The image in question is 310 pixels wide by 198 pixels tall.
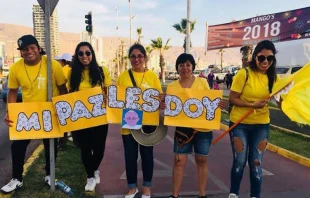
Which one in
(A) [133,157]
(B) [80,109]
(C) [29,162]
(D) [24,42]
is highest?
(D) [24,42]

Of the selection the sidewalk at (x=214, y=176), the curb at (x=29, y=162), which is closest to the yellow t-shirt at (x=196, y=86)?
the sidewalk at (x=214, y=176)

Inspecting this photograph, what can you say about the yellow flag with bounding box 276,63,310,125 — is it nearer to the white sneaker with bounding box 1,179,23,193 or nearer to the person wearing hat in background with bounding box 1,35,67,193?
the person wearing hat in background with bounding box 1,35,67,193

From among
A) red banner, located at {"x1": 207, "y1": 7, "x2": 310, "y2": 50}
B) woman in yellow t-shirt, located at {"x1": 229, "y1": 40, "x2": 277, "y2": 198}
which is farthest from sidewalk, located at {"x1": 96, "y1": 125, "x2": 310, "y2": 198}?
red banner, located at {"x1": 207, "y1": 7, "x2": 310, "y2": 50}

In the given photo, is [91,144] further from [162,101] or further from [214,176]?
[214,176]

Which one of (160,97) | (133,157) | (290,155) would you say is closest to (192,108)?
(160,97)

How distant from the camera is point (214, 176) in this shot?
4.95 meters

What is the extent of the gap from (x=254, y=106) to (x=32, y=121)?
8.57 ft

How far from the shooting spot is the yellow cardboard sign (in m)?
3.66

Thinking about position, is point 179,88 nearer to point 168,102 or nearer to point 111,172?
point 168,102

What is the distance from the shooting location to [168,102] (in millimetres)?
3750

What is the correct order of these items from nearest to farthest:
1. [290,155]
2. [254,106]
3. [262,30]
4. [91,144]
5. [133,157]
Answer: [254,106], [133,157], [91,144], [290,155], [262,30]

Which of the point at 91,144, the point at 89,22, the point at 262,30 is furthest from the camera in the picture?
the point at 262,30

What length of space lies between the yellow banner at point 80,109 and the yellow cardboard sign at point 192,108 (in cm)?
84

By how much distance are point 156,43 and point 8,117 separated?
161 feet
